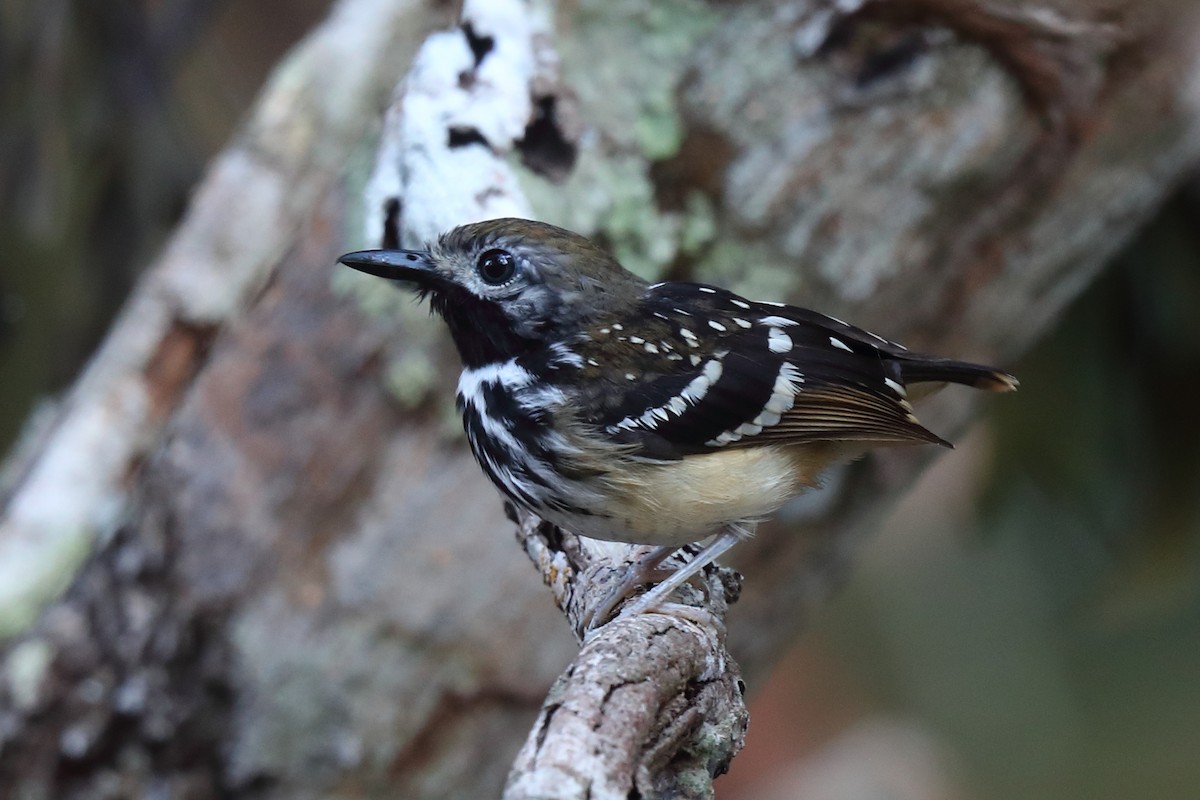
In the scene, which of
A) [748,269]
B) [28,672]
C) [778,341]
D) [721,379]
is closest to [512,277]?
[721,379]

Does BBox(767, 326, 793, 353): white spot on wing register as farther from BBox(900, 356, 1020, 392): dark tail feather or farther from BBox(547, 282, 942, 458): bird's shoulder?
BBox(900, 356, 1020, 392): dark tail feather

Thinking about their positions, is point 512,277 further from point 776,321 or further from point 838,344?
point 838,344

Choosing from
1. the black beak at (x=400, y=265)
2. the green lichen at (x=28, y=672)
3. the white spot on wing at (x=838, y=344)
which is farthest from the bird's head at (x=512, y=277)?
the green lichen at (x=28, y=672)

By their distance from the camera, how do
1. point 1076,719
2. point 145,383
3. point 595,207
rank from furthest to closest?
point 1076,719 → point 145,383 → point 595,207

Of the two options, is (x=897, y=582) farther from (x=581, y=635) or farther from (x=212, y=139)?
(x=581, y=635)

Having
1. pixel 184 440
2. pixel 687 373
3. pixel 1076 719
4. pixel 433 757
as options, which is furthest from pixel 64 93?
pixel 1076 719

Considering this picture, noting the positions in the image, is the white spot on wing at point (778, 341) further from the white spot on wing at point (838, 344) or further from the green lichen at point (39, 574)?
the green lichen at point (39, 574)
